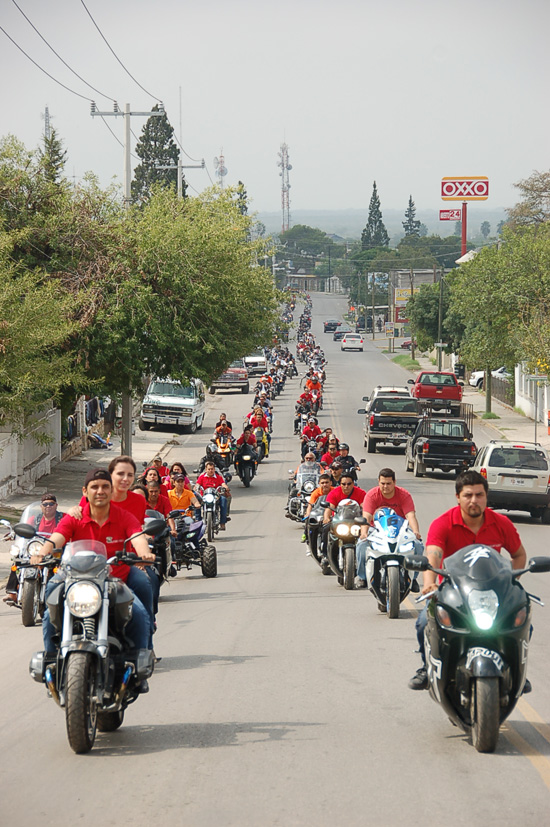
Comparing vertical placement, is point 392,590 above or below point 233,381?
above

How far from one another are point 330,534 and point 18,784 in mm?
9074

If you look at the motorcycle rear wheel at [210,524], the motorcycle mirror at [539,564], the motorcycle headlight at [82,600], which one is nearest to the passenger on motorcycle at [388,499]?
the motorcycle mirror at [539,564]

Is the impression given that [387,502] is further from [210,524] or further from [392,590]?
[210,524]

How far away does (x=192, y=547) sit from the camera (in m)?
17.1

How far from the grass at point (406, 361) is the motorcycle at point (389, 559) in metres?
76.1

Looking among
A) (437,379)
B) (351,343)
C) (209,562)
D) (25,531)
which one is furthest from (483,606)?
(351,343)

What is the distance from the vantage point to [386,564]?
12570mm

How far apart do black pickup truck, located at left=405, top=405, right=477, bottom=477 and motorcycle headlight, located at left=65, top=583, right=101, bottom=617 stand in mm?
25991

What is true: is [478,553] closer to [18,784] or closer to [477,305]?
Result: [18,784]

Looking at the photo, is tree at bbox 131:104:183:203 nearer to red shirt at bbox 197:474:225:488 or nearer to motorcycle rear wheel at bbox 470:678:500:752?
red shirt at bbox 197:474:225:488

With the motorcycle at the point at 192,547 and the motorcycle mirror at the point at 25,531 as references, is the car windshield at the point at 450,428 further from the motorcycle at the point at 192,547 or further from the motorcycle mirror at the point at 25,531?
the motorcycle mirror at the point at 25,531

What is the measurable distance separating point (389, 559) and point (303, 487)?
31.6 feet

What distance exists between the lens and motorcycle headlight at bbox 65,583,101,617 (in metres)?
7.00

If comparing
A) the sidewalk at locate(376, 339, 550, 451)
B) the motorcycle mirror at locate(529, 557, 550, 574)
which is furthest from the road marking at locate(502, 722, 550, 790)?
the sidewalk at locate(376, 339, 550, 451)
